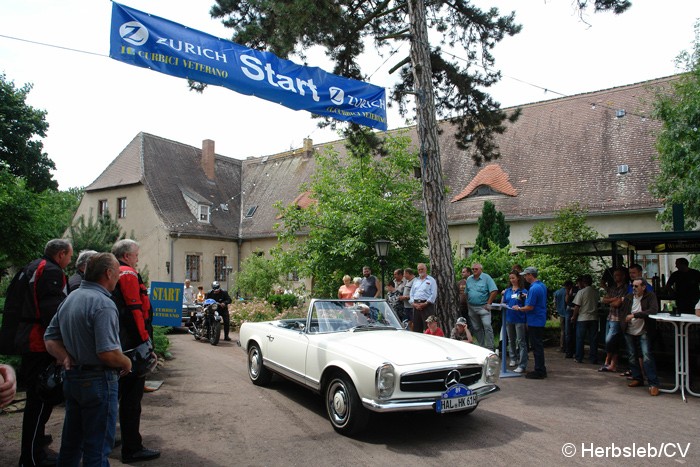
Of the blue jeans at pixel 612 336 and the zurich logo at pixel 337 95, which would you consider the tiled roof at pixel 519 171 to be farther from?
the blue jeans at pixel 612 336

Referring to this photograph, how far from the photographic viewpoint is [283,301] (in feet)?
68.8

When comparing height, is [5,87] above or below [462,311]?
above

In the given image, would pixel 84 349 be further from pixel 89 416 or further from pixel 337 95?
pixel 337 95

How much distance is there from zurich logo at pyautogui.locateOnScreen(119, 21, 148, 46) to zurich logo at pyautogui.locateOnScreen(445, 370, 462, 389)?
5682 millimetres

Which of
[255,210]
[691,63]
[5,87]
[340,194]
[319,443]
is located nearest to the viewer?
[319,443]

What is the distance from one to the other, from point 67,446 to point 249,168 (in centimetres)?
3586

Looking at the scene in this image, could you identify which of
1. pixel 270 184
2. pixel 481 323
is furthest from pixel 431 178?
pixel 270 184

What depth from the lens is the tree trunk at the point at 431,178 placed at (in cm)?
1001

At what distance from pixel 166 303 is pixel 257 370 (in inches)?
74.9

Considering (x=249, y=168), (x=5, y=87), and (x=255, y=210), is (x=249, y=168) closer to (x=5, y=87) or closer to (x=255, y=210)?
(x=255, y=210)

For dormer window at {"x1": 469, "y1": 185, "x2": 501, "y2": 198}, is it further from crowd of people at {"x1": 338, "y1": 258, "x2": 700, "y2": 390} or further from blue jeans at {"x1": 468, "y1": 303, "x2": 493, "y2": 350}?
blue jeans at {"x1": 468, "y1": 303, "x2": 493, "y2": 350}

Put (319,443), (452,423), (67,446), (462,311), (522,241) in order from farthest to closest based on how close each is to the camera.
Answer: (522,241), (462,311), (452,423), (319,443), (67,446)

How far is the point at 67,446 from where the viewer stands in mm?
3594

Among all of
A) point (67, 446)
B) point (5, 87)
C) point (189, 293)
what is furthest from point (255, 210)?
point (67, 446)
